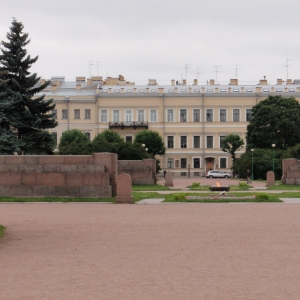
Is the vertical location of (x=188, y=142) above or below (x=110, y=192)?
above

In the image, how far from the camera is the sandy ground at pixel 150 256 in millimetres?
8242

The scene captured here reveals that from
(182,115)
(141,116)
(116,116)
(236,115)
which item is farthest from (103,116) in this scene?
(236,115)

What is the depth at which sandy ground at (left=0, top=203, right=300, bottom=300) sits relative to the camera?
824 cm

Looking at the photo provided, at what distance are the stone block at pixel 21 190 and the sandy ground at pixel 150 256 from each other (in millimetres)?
7368

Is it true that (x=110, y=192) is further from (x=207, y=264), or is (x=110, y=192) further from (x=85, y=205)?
(x=207, y=264)

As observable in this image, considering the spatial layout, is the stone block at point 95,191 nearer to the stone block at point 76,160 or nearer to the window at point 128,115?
the stone block at point 76,160

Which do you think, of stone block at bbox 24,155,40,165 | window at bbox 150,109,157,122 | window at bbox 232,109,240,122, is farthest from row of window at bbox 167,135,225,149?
stone block at bbox 24,155,40,165

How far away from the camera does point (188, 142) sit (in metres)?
92.6

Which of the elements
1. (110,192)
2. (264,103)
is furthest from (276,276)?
(264,103)

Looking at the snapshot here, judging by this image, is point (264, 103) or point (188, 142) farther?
point (188, 142)

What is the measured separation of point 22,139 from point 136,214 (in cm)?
2537

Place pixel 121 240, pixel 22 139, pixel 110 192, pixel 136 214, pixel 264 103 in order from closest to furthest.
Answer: pixel 121 240
pixel 136 214
pixel 110 192
pixel 22 139
pixel 264 103

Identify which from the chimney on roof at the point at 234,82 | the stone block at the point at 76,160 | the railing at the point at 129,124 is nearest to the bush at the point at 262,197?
the stone block at the point at 76,160

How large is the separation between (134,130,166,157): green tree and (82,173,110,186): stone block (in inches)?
2239
